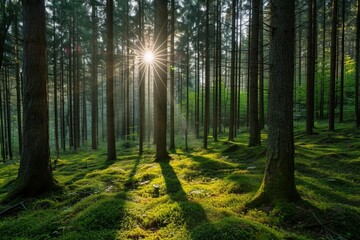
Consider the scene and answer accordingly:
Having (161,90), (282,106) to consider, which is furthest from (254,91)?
(282,106)

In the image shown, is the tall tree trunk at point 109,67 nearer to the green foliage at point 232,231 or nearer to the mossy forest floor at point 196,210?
the mossy forest floor at point 196,210

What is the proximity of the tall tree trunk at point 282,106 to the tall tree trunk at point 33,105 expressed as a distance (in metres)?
5.28

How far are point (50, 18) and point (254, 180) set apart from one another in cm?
1907

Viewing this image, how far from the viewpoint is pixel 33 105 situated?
5.46m

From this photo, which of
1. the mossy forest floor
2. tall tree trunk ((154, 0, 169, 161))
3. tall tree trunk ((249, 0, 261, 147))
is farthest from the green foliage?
tall tree trunk ((249, 0, 261, 147))

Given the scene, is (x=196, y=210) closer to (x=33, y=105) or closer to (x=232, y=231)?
(x=232, y=231)

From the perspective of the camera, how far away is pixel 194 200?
474 cm

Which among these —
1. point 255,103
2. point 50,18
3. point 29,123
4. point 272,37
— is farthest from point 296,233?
point 50,18

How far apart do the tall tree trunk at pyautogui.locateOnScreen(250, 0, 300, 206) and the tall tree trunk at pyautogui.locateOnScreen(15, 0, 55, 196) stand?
528 centimetres

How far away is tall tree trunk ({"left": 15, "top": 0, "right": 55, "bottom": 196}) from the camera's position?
5.40m

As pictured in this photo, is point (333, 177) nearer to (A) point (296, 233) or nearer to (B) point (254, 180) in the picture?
(B) point (254, 180)

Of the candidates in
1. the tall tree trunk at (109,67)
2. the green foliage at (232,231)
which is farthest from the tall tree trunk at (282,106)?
the tall tree trunk at (109,67)

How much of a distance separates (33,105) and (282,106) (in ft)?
18.9

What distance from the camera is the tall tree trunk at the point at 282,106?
4078 millimetres
